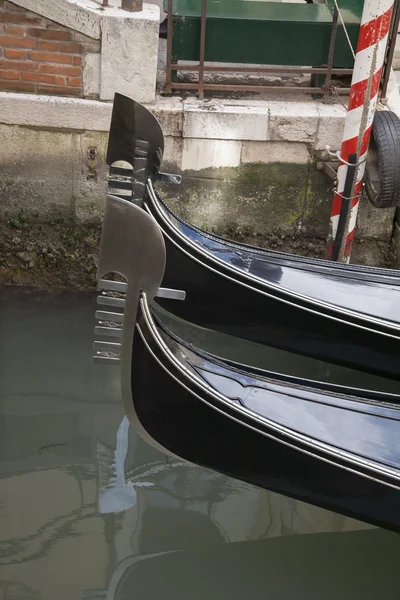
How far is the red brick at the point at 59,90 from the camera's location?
10.2 feet

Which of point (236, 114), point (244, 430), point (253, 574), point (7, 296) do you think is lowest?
point (253, 574)

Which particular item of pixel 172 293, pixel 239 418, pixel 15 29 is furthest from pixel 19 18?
pixel 239 418

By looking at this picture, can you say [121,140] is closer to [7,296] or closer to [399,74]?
[7,296]

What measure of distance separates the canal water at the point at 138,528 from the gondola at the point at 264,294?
20.2 inches

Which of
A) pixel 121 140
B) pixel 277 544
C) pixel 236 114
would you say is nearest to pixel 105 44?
pixel 236 114

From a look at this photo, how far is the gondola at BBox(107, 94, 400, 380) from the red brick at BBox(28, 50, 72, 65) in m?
0.84

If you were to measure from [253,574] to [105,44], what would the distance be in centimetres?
203

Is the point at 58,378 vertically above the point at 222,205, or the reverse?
the point at 222,205

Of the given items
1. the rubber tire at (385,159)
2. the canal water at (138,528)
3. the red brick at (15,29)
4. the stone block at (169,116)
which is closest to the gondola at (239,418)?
the canal water at (138,528)

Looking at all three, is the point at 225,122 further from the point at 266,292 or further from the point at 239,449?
the point at 239,449

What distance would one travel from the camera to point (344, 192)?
3059 mm

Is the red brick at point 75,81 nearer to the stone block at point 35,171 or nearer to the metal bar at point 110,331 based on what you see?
the stone block at point 35,171

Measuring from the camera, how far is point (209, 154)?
3.22 metres

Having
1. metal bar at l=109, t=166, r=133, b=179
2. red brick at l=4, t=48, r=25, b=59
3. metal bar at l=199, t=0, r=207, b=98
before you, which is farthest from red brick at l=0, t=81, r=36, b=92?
metal bar at l=109, t=166, r=133, b=179
